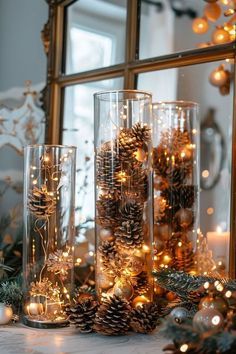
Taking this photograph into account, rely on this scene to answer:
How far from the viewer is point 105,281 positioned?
42.6 inches

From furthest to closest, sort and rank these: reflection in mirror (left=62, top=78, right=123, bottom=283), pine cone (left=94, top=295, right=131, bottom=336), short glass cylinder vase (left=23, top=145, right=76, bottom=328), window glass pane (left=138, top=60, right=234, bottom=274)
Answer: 1. reflection in mirror (left=62, top=78, right=123, bottom=283)
2. window glass pane (left=138, top=60, right=234, bottom=274)
3. short glass cylinder vase (left=23, top=145, right=76, bottom=328)
4. pine cone (left=94, top=295, right=131, bottom=336)

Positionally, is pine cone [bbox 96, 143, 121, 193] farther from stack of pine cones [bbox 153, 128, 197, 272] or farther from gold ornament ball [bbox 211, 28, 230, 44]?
gold ornament ball [bbox 211, 28, 230, 44]

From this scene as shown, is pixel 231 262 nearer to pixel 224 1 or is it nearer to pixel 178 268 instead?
pixel 178 268

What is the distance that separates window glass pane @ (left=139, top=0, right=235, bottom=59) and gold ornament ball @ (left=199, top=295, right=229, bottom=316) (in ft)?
2.28

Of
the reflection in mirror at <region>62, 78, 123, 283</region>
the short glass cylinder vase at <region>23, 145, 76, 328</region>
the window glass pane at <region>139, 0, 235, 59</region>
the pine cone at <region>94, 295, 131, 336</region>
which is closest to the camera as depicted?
the pine cone at <region>94, 295, 131, 336</region>

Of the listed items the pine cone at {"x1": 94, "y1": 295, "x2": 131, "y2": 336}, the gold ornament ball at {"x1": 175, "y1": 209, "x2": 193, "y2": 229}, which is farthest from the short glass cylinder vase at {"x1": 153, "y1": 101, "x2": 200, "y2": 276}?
the pine cone at {"x1": 94, "y1": 295, "x2": 131, "y2": 336}

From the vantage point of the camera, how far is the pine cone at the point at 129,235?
106 centimetres

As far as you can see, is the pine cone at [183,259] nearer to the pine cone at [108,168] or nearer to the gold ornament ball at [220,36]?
the pine cone at [108,168]

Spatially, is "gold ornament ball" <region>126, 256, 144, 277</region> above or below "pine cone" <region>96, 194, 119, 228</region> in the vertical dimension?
below

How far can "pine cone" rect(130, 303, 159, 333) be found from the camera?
3.30 ft

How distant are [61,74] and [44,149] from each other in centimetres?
60

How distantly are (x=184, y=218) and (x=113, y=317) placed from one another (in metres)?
0.33

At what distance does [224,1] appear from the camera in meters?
1.36

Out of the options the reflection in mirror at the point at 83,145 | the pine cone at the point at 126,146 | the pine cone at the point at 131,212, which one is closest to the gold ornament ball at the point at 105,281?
the pine cone at the point at 131,212
